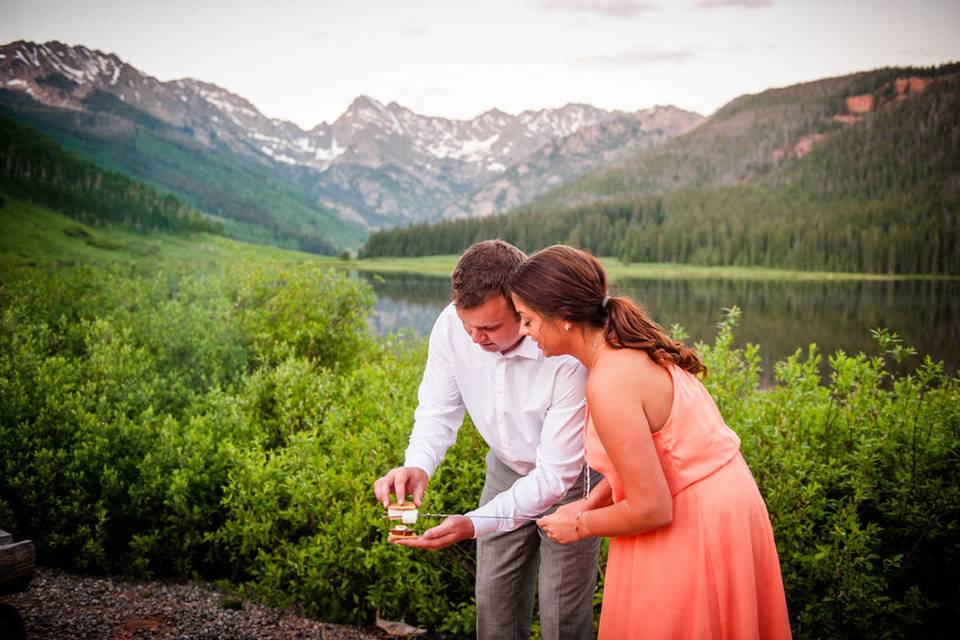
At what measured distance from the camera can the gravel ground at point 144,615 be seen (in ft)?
15.9

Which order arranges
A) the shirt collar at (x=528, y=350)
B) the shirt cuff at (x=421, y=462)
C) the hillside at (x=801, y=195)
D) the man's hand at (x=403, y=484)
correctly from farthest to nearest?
the hillside at (x=801, y=195), the shirt cuff at (x=421, y=462), the man's hand at (x=403, y=484), the shirt collar at (x=528, y=350)

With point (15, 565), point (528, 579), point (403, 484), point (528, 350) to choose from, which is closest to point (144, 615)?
point (15, 565)

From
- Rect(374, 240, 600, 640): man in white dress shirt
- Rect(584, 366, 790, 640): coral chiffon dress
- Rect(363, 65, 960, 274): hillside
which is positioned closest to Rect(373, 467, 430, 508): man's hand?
Rect(374, 240, 600, 640): man in white dress shirt

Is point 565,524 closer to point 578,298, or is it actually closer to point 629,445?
point 629,445

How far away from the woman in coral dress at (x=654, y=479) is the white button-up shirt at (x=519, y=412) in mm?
418

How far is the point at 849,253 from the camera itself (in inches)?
1964

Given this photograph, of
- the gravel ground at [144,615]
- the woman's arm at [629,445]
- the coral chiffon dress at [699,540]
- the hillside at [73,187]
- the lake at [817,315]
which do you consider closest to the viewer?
the woman's arm at [629,445]

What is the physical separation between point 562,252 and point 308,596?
4086 mm

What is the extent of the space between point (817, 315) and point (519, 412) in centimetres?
2956

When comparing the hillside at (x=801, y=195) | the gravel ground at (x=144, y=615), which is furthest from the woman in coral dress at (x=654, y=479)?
the hillside at (x=801, y=195)

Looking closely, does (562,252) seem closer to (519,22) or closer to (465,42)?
(519,22)

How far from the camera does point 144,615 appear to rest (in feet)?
16.8

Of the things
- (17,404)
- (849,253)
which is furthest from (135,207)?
(849,253)

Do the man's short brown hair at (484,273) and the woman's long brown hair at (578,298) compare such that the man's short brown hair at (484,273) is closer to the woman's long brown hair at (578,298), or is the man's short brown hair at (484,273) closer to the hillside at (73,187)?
the woman's long brown hair at (578,298)
